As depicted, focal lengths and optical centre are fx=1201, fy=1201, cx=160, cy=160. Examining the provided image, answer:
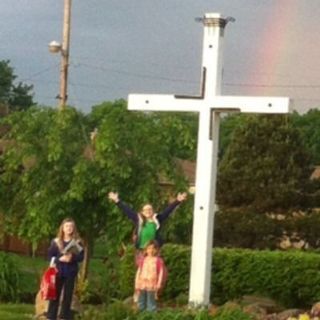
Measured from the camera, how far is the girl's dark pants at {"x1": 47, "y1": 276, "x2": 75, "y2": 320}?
590 inches

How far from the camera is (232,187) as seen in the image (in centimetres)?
3466

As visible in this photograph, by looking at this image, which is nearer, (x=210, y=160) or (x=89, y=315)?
(x=89, y=315)

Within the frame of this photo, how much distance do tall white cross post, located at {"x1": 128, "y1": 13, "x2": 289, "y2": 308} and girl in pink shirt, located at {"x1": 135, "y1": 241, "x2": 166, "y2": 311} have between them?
0.45 metres

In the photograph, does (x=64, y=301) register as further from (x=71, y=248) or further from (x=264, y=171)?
(x=264, y=171)

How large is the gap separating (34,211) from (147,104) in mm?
8662

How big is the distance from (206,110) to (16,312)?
4.67 metres

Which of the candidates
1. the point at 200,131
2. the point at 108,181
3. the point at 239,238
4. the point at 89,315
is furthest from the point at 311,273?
the point at 239,238

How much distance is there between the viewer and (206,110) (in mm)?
16094

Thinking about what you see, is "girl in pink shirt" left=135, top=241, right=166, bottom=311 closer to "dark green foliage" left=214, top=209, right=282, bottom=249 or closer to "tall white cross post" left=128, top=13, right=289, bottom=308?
"tall white cross post" left=128, top=13, right=289, bottom=308

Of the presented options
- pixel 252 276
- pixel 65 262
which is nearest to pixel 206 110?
pixel 65 262

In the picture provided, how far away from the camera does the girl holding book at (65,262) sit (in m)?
14.9

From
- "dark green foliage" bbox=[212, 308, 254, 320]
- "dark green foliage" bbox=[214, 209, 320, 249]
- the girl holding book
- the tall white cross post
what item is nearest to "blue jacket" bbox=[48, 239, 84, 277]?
the girl holding book

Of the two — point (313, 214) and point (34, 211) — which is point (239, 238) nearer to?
point (313, 214)

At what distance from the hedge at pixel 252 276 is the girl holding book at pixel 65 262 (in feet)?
21.6
